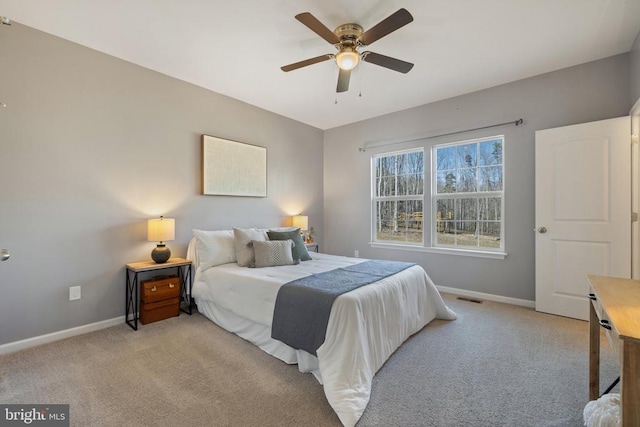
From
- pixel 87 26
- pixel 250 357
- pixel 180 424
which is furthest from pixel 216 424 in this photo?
pixel 87 26

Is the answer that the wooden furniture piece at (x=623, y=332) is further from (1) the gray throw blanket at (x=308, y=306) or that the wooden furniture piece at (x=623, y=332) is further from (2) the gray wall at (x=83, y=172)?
(2) the gray wall at (x=83, y=172)

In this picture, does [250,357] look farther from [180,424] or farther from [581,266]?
[581,266]

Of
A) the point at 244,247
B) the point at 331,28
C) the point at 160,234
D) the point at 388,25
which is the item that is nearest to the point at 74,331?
the point at 160,234

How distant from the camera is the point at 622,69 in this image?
283cm

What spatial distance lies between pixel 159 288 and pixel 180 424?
5.58 feet

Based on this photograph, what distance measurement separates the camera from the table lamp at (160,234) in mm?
2871

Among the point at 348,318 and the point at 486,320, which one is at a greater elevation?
the point at 348,318

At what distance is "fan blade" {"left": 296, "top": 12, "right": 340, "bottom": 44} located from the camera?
6.08ft

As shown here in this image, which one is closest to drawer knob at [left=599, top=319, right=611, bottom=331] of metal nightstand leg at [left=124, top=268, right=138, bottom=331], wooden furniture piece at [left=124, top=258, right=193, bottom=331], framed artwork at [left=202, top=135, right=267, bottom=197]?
wooden furniture piece at [left=124, top=258, right=193, bottom=331]

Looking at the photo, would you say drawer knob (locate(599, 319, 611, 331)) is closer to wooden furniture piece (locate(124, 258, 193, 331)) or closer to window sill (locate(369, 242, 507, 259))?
window sill (locate(369, 242, 507, 259))

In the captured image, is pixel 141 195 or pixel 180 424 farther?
pixel 141 195

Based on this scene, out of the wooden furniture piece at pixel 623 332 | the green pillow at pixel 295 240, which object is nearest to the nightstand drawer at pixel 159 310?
the green pillow at pixel 295 240

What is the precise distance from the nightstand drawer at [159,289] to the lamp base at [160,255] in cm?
21

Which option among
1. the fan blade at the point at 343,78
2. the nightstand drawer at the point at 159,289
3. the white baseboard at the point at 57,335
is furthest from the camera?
the nightstand drawer at the point at 159,289
